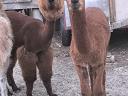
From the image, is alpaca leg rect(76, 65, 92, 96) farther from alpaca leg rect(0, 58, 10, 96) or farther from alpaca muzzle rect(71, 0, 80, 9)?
alpaca leg rect(0, 58, 10, 96)

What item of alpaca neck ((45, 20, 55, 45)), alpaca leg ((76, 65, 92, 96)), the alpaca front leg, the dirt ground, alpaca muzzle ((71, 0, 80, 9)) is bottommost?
the dirt ground

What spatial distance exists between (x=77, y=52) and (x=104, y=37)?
501mm

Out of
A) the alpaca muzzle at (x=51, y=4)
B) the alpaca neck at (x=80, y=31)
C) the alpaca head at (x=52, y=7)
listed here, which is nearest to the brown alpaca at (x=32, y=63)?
the alpaca head at (x=52, y=7)

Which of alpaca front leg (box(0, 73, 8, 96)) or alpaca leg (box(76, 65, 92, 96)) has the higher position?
alpaca leg (box(76, 65, 92, 96))

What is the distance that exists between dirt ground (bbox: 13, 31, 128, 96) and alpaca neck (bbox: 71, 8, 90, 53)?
1.77 m

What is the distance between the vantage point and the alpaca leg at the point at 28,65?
18.1ft

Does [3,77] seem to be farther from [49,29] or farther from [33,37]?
[49,29]

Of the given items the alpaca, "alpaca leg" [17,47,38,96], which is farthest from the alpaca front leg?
"alpaca leg" [17,47,38,96]

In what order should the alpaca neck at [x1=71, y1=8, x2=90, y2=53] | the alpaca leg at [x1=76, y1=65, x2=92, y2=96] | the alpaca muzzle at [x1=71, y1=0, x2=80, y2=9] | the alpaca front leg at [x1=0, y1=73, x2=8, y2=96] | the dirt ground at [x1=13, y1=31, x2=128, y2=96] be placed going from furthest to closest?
the dirt ground at [x1=13, y1=31, x2=128, y2=96] < the alpaca front leg at [x1=0, y1=73, x2=8, y2=96] < the alpaca leg at [x1=76, y1=65, x2=92, y2=96] < the alpaca neck at [x1=71, y1=8, x2=90, y2=53] < the alpaca muzzle at [x1=71, y1=0, x2=80, y2=9]

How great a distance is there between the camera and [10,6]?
7984 mm

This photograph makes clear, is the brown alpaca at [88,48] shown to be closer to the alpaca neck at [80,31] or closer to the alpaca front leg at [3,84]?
the alpaca neck at [80,31]

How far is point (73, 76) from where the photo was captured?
6.57 meters

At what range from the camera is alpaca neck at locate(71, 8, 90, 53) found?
3954 mm

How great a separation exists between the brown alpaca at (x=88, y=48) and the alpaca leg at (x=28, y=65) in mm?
1119
